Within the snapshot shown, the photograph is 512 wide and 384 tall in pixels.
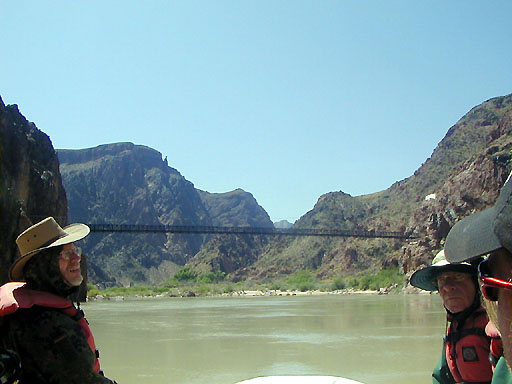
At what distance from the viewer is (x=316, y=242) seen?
10569 cm

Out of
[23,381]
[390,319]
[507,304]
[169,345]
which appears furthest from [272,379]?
[390,319]

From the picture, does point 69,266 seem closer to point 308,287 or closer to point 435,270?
point 435,270

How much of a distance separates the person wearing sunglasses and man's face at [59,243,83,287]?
1749 mm

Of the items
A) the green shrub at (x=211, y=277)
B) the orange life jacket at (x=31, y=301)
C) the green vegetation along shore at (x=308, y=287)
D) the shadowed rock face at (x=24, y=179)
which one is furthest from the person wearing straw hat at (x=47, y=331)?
the green shrub at (x=211, y=277)

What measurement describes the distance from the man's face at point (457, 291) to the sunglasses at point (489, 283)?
5.46ft

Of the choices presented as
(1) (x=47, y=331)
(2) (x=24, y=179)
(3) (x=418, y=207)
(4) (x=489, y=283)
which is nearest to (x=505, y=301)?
(4) (x=489, y=283)

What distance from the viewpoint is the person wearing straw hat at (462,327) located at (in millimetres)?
2480

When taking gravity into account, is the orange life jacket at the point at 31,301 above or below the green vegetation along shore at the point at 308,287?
above

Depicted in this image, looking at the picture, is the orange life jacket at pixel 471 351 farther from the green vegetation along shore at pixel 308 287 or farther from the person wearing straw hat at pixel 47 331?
the green vegetation along shore at pixel 308 287

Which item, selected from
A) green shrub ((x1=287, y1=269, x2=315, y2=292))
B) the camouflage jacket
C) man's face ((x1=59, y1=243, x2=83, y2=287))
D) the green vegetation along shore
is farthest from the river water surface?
green shrub ((x1=287, y1=269, x2=315, y2=292))

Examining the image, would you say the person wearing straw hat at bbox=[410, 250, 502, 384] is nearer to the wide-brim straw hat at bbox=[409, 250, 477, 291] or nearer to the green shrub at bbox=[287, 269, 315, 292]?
the wide-brim straw hat at bbox=[409, 250, 477, 291]

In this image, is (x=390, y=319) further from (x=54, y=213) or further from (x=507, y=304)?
(x=54, y=213)

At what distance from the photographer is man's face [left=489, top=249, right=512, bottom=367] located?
106cm

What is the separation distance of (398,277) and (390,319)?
124ft
